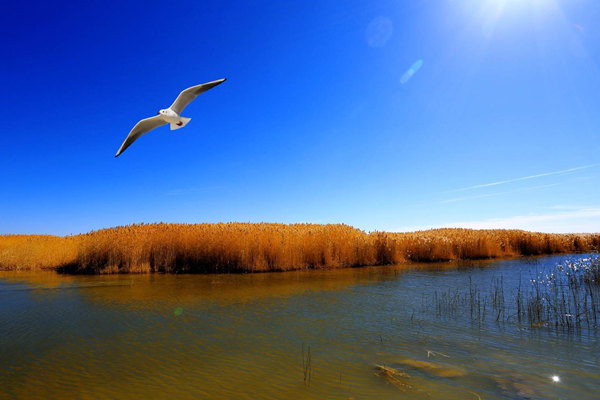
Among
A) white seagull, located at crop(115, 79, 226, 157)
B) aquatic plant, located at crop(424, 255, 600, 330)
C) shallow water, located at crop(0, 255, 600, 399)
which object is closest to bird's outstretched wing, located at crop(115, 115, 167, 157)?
white seagull, located at crop(115, 79, 226, 157)

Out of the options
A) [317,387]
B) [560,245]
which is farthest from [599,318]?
[560,245]

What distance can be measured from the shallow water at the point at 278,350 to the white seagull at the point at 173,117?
3.60 m

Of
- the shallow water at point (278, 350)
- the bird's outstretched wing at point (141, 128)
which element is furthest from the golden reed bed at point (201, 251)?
the bird's outstretched wing at point (141, 128)

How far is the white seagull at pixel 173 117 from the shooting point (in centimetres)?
659

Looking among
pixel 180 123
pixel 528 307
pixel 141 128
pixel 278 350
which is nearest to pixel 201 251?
pixel 141 128

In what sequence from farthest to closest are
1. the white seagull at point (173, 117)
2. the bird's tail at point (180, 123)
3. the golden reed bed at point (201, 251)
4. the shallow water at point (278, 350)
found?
the golden reed bed at point (201, 251) < the bird's tail at point (180, 123) < the white seagull at point (173, 117) < the shallow water at point (278, 350)

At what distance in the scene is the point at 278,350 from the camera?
4223 mm

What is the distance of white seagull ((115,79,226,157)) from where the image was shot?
21.6 feet

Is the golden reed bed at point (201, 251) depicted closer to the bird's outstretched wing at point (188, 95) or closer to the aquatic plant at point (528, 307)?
the aquatic plant at point (528, 307)

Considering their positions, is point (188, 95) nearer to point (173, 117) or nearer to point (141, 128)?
point (173, 117)

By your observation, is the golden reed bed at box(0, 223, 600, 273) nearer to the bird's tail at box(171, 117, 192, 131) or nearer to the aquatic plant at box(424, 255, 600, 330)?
the aquatic plant at box(424, 255, 600, 330)

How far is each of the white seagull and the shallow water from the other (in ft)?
11.8

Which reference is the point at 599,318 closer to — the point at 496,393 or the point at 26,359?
the point at 496,393

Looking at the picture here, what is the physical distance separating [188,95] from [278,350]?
5175 millimetres
